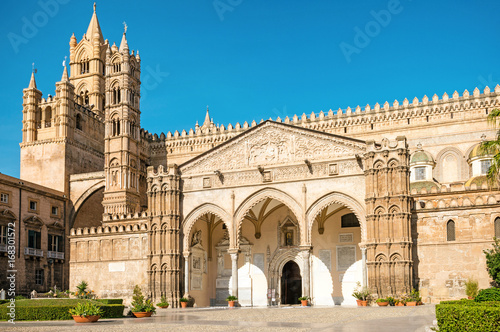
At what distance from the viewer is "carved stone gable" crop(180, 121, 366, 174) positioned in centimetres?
3862

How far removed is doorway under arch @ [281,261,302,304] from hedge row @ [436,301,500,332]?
28102 millimetres

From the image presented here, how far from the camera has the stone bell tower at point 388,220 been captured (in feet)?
115

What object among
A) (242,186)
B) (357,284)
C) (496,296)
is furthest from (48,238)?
(496,296)

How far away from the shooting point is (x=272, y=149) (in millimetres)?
40375

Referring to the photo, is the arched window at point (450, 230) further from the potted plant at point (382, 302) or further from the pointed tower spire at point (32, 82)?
the pointed tower spire at point (32, 82)

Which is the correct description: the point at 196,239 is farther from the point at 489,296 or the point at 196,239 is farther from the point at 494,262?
the point at 489,296

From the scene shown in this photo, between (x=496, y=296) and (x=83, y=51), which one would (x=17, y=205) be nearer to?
(x=83, y=51)

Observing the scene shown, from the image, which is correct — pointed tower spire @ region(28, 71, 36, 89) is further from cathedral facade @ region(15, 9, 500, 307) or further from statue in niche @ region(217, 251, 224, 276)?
statue in niche @ region(217, 251, 224, 276)

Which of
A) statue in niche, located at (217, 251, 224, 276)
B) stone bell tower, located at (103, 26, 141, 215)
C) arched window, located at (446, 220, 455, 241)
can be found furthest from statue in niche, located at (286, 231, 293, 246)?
stone bell tower, located at (103, 26, 141, 215)

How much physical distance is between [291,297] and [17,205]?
22940 millimetres

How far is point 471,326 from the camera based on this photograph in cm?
1484

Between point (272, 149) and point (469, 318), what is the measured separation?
26237mm

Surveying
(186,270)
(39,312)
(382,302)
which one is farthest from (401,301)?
(39,312)

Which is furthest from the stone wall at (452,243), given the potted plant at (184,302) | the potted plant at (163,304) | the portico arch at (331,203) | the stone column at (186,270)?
the potted plant at (163,304)
